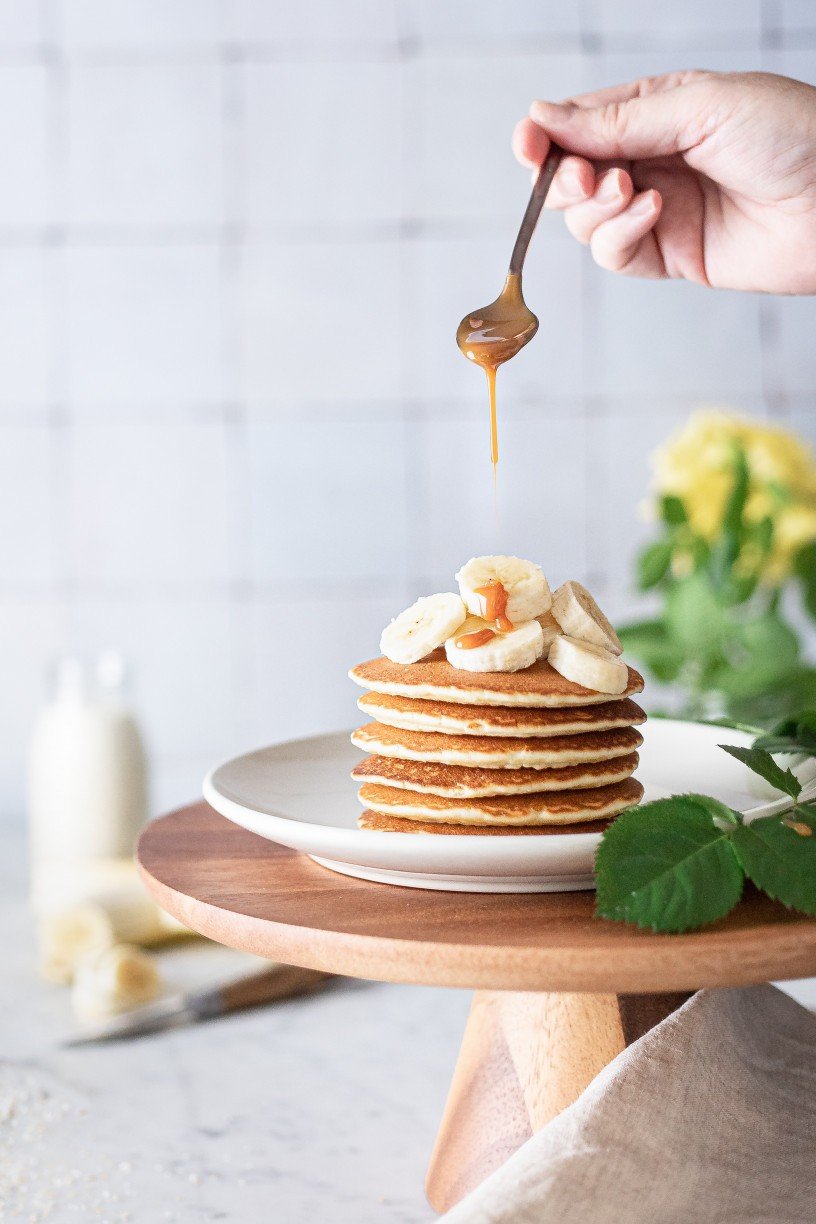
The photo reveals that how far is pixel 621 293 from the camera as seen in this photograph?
2.02 meters

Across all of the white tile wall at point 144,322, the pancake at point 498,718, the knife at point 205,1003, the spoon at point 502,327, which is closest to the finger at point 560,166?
the spoon at point 502,327

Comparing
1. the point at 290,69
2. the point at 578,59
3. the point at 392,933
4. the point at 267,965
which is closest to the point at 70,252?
the point at 290,69

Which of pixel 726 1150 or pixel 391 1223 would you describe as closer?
pixel 726 1150

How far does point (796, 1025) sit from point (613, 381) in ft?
4.22

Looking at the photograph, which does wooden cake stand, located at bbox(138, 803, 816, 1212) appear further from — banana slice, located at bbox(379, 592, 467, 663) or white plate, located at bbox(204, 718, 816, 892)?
banana slice, located at bbox(379, 592, 467, 663)

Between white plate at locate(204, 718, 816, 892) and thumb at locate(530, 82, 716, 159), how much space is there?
51 cm

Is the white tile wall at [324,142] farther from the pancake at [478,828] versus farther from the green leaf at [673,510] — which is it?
the pancake at [478,828]

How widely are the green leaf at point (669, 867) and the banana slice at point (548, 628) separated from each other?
16 cm

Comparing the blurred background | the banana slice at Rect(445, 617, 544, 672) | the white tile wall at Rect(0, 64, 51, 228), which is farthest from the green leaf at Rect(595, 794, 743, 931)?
the white tile wall at Rect(0, 64, 51, 228)

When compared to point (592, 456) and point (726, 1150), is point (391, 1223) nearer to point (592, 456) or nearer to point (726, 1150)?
point (726, 1150)

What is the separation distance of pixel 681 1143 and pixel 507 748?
0.24 m

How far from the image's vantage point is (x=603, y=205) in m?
1.21

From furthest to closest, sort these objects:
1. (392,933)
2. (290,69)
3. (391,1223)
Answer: (290,69) → (391,1223) → (392,933)

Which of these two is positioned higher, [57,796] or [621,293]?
[621,293]
